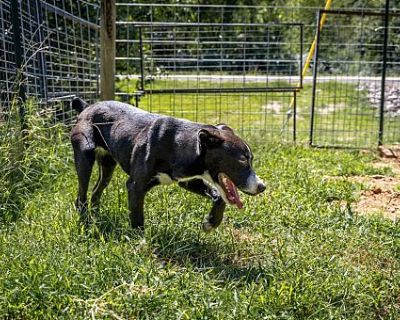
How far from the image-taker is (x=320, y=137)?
9.30 meters

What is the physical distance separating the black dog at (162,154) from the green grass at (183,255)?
239 millimetres

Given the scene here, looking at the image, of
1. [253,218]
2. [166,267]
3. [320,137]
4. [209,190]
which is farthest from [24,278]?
[320,137]

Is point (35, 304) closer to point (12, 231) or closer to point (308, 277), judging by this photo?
point (12, 231)

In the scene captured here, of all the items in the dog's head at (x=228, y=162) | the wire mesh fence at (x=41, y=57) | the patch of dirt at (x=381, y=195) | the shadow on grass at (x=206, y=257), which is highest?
the wire mesh fence at (x=41, y=57)

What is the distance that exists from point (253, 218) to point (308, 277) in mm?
1264

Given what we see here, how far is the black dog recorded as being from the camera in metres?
3.62

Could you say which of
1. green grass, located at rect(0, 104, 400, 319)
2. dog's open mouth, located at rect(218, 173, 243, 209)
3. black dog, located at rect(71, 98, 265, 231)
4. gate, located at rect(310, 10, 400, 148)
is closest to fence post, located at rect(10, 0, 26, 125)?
green grass, located at rect(0, 104, 400, 319)

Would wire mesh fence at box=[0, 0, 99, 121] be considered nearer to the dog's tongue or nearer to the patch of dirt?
the dog's tongue

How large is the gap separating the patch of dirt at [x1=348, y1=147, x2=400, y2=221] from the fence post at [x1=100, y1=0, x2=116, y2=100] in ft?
9.25

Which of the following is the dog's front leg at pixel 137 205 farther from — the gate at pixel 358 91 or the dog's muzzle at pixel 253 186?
the gate at pixel 358 91

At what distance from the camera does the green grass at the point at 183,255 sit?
2.80m

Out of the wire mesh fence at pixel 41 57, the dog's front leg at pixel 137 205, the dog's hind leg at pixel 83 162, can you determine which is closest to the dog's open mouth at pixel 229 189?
the dog's front leg at pixel 137 205

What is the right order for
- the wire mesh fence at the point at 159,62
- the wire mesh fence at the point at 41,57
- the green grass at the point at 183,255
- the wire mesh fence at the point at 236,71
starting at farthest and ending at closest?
the wire mesh fence at the point at 236,71 → the wire mesh fence at the point at 159,62 → the wire mesh fence at the point at 41,57 → the green grass at the point at 183,255

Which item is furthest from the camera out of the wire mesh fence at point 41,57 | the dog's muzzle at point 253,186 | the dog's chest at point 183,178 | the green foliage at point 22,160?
the wire mesh fence at point 41,57
